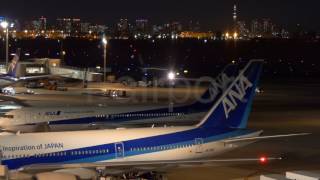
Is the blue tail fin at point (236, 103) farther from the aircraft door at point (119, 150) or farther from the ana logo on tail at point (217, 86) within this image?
the ana logo on tail at point (217, 86)

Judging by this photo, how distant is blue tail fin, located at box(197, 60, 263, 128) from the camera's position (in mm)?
27391

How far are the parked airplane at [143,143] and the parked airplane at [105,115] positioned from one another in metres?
12.4

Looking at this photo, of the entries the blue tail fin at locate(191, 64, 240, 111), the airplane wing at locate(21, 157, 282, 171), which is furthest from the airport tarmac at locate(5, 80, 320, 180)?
the airplane wing at locate(21, 157, 282, 171)

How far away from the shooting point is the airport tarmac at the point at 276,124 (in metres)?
30.6

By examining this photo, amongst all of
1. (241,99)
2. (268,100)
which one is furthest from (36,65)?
(241,99)

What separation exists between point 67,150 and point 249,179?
27.3 ft

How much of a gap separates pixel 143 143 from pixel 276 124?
30578 mm

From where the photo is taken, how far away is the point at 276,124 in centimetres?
5375

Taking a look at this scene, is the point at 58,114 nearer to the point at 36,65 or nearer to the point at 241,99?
the point at 241,99

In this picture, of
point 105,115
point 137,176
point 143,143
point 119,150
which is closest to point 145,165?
point 137,176

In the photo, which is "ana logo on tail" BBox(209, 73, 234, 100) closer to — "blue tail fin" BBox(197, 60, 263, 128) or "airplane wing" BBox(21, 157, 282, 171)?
"blue tail fin" BBox(197, 60, 263, 128)

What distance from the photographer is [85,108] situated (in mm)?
40656

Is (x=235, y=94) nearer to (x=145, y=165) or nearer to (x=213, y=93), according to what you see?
(x=145, y=165)

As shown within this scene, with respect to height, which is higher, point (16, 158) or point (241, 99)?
point (241, 99)
